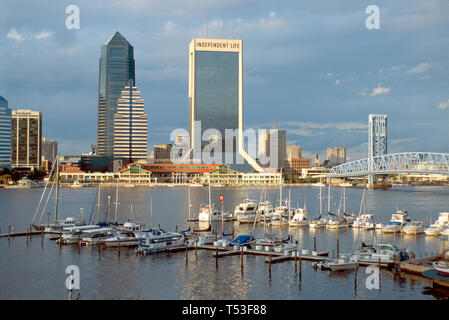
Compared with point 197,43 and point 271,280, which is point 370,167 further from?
point 271,280

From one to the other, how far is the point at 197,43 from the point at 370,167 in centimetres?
8310

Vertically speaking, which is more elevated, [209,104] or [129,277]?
[209,104]

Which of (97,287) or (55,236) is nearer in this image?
(97,287)

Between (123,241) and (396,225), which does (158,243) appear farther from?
(396,225)

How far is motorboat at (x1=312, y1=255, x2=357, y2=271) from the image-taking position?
110ft

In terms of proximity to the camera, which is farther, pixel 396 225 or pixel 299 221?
pixel 299 221

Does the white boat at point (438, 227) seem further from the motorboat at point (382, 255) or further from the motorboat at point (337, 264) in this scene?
the motorboat at point (337, 264)

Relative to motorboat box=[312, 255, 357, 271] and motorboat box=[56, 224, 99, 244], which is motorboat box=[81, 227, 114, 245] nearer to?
motorboat box=[56, 224, 99, 244]

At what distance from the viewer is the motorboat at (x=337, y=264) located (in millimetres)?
33678

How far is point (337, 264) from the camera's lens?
33719 mm

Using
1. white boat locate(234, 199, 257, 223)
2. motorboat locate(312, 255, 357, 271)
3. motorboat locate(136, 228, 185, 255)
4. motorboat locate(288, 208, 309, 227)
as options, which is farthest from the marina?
white boat locate(234, 199, 257, 223)

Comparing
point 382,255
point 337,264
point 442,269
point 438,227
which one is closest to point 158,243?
point 337,264

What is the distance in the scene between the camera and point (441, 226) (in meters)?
52.3
